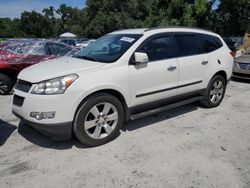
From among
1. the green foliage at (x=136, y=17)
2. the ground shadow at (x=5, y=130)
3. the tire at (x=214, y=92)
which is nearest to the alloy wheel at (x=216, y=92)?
the tire at (x=214, y=92)

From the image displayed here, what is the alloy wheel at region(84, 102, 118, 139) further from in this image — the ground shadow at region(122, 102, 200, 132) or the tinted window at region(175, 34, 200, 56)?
the tinted window at region(175, 34, 200, 56)

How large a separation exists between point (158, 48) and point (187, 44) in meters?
0.83

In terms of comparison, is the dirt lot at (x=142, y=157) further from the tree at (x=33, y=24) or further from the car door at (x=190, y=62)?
the tree at (x=33, y=24)

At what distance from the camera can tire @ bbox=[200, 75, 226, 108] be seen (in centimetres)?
549

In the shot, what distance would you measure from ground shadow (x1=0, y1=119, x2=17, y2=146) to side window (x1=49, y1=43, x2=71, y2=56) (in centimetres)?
316

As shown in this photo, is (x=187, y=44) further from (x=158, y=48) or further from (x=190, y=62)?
(x=158, y=48)

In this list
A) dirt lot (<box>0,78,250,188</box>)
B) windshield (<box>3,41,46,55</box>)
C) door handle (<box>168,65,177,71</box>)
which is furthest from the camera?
windshield (<box>3,41,46,55</box>)

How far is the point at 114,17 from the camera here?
4447cm

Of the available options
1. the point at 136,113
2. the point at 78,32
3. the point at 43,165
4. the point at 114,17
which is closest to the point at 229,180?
the point at 136,113

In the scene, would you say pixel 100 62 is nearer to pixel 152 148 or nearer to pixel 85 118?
pixel 85 118

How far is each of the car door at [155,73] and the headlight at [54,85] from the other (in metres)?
1.01

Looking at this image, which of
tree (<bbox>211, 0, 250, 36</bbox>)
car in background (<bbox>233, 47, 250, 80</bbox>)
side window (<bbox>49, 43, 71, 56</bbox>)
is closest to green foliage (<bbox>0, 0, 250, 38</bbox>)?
tree (<bbox>211, 0, 250, 36</bbox>)

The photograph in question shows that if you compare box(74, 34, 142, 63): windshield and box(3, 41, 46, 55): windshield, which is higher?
box(74, 34, 142, 63): windshield

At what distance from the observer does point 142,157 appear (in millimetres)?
3537
